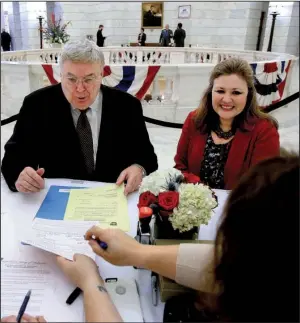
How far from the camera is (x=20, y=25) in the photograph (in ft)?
46.5

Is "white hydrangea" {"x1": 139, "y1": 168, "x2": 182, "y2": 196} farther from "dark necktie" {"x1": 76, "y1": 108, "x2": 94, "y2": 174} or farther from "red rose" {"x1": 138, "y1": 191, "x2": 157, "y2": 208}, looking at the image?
"dark necktie" {"x1": 76, "y1": 108, "x2": 94, "y2": 174}

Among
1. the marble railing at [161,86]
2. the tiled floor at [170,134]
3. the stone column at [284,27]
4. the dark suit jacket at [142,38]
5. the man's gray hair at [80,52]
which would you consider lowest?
the tiled floor at [170,134]

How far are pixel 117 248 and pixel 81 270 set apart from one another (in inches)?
4.6

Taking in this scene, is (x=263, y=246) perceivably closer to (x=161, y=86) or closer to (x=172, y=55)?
(x=161, y=86)

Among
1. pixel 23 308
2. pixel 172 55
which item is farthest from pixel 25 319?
pixel 172 55

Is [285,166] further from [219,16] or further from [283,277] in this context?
[219,16]

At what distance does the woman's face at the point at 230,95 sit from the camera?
1.88 m

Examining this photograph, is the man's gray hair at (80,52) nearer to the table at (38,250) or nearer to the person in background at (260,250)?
the table at (38,250)

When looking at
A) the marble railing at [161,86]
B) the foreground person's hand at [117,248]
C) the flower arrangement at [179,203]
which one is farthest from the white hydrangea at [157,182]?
the marble railing at [161,86]

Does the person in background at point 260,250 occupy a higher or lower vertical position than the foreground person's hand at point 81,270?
higher

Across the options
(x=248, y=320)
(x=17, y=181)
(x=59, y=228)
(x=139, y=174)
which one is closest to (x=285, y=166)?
(x=248, y=320)

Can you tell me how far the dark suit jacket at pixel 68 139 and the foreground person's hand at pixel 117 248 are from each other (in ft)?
2.87

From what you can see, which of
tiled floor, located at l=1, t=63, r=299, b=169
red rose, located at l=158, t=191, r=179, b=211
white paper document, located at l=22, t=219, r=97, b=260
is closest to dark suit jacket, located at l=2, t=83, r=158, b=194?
white paper document, located at l=22, t=219, r=97, b=260

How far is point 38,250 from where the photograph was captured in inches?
40.3
